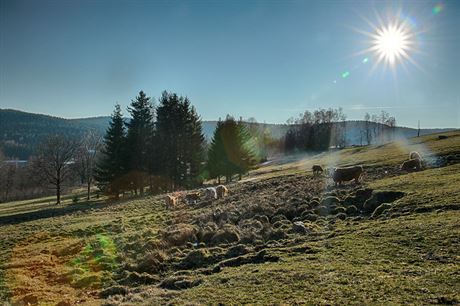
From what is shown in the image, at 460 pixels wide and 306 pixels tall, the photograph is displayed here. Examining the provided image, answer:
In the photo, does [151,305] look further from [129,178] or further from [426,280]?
[129,178]

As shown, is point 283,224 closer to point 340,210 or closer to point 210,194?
point 340,210

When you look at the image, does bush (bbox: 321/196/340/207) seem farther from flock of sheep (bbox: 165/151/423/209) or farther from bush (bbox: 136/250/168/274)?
bush (bbox: 136/250/168/274)

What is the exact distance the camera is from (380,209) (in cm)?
1856

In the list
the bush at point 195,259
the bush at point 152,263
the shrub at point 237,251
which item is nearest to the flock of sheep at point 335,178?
the shrub at point 237,251

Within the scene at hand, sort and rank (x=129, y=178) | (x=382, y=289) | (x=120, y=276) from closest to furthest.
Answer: (x=382, y=289), (x=120, y=276), (x=129, y=178)

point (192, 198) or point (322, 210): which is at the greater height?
point (322, 210)

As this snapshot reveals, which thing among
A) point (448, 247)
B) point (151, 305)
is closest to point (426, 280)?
point (448, 247)

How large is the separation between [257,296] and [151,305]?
126 inches

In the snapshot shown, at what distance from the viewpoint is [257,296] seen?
10.2 m

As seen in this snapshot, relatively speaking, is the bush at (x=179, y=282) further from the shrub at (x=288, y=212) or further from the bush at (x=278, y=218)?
the shrub at (x=288, y=212)

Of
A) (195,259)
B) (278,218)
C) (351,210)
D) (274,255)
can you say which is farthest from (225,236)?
(351,210)

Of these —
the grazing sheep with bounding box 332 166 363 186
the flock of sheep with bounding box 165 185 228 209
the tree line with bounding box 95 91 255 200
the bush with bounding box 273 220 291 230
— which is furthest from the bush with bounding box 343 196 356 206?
the tree line with bounding box 95 91 255 200

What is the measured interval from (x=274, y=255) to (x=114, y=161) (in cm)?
4595

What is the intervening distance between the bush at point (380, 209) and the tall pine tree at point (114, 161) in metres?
43.9
